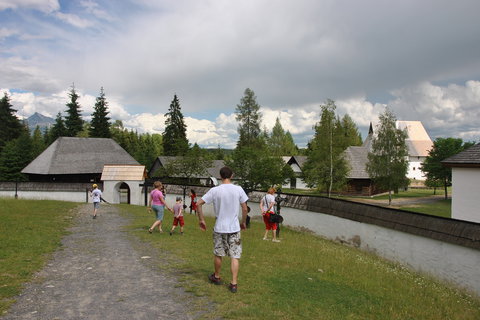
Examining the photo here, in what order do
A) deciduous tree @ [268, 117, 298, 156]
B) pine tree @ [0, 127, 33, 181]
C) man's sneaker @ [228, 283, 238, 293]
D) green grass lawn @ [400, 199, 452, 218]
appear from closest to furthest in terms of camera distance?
man's sneaker @ [228, 283, 238, 293] → green grass lawn @ [400, 199, 452, 218] → pine tree @ [0, 127, 33, 181] → deciduous tree @ [268, 117, 298, 156]

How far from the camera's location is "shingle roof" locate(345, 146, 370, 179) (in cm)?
4928

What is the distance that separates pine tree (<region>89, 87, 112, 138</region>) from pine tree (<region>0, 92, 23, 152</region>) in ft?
42.0

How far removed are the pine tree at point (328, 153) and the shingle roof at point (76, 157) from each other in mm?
23307

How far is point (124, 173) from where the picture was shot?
32281 mm

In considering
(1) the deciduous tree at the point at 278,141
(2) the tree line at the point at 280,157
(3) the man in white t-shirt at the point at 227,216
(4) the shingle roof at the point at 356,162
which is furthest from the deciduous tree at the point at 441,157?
(3) the man in white t-shirt at the point at 227,216

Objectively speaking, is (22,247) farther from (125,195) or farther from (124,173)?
(125,195)

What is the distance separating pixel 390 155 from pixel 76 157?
35.6 metres

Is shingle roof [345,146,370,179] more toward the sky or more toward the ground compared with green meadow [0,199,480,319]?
more toward the sky

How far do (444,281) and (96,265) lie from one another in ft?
29.2

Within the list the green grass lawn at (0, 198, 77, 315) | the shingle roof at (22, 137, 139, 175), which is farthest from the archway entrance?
the green grass lawn at (0, 198, 77, 315)

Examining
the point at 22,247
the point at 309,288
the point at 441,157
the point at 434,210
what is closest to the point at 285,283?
the point at 309,288

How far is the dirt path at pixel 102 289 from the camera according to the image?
520 centimetres

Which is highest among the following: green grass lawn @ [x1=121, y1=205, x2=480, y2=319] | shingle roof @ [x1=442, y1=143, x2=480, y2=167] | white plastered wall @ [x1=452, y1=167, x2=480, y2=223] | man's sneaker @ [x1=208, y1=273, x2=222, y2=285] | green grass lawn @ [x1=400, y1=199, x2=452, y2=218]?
shingle roof @ [x1=442, y1=143, x2=480, y2=167]

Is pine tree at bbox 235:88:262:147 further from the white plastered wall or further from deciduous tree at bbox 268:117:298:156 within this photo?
the white plastered wall
